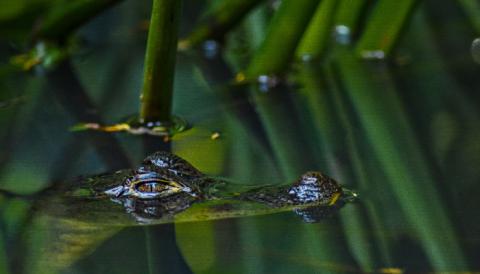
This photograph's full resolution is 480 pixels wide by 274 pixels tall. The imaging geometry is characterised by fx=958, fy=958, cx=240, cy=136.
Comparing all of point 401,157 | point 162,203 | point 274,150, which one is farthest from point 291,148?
point 162,203

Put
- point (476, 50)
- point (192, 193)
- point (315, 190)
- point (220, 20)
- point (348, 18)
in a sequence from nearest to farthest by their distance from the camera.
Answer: point (315, 190)
point (192, 193)
point (220, 20)
point (348, 18)
point (476, 50)

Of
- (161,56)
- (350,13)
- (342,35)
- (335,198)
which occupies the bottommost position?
(335,198)

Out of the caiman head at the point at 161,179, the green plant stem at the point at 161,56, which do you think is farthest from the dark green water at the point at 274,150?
the green plant stem at the point at 161,56

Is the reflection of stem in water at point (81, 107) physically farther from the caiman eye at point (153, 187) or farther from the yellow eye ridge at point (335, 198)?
the yellow eye ridge at point (335, 198)

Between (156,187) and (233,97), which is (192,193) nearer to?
(156,187)

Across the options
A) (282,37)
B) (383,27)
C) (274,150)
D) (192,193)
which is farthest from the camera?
(383,27)
